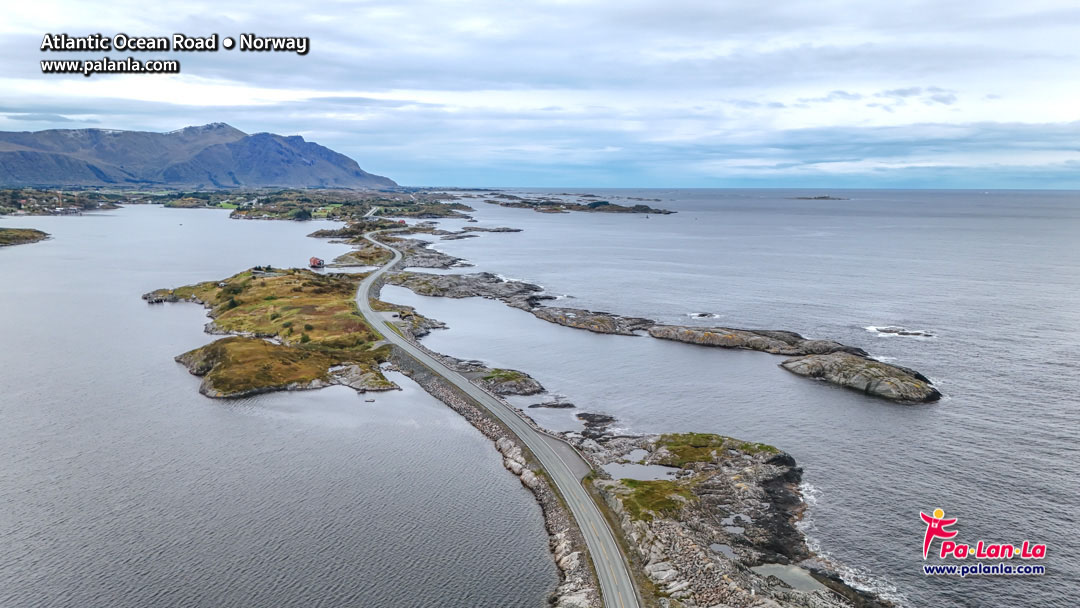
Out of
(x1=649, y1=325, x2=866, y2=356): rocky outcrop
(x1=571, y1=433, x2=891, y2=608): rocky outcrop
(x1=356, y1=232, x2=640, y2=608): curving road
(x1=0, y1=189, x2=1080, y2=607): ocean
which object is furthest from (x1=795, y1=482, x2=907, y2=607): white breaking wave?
(x1=649, y1=325, x2=866, y2=356): rocky outcrop

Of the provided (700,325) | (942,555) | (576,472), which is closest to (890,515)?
(942,555)

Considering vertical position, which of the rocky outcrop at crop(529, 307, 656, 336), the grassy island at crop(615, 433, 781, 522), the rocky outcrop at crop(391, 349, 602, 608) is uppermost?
the rocky outcrop at crop(529, 307, 656, 336)

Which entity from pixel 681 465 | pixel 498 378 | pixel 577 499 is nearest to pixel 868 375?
pixel 681 465

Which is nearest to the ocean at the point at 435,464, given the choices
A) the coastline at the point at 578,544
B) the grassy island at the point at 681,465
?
the coastline at the point at 578,544

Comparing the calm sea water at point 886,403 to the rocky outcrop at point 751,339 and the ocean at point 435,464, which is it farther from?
the rocky outcrop at point 751,339

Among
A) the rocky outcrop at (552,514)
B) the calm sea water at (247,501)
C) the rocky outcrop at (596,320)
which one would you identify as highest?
the rocky outcrop at (596,320)

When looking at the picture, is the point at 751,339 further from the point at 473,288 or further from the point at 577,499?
the point at 473,288

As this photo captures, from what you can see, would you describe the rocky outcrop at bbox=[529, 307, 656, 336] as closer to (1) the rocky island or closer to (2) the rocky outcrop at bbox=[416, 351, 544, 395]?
(1) the rocky island
